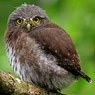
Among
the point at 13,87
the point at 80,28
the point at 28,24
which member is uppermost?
the point at 28,24

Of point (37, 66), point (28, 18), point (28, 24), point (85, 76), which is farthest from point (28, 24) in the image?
point (85, 76)

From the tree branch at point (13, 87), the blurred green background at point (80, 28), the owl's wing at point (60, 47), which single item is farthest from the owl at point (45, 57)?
the tree branch at point (13, 87)

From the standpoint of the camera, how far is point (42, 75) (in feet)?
14.7

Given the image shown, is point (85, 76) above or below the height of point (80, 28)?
below

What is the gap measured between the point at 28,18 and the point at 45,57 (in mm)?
883

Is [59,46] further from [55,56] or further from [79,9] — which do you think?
[79,9]

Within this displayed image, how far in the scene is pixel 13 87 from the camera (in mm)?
3750

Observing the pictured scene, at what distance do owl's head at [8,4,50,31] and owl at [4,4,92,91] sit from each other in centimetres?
8

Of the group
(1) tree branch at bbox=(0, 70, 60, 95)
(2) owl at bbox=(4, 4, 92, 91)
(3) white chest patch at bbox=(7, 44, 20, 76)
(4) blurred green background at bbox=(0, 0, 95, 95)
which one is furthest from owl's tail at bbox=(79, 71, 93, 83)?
(3) white chest patch at bbox=(7, 44, 20, 76)

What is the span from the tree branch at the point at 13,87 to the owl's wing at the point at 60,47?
62 centimetres

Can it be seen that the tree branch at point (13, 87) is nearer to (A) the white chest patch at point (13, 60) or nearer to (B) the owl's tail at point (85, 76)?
(A) the white chest patch at point (13, 60)

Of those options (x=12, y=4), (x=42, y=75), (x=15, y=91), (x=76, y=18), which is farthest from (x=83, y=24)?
(x=12, y=4)

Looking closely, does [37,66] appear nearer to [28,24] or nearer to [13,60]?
[13,60]

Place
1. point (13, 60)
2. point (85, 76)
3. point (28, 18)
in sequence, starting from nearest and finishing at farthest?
point (85, 76) < point (13, 60) < point (28, 18)
